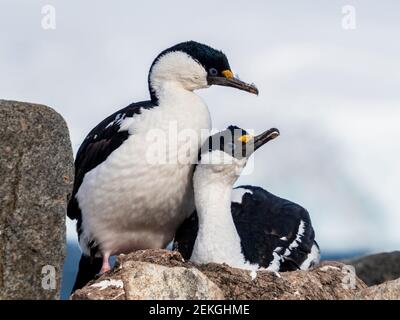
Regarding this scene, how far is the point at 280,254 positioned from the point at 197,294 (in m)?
3.07

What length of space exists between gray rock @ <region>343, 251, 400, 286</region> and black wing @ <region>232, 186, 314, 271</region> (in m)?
3.33

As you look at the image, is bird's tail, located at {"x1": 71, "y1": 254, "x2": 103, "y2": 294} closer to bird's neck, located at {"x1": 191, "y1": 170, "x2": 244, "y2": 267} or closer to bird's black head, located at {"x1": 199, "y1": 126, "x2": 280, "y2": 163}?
bird's neck, located at {"x1": 191, "y1": 170, "x2": 244, "y2": 267}

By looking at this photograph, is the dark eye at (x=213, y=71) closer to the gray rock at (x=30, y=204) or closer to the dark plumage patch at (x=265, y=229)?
the dark plumage patch at (x=265, y=229)

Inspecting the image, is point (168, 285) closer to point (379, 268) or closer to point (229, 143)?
point (229, 143)

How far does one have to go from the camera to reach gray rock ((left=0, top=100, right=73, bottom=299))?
8531 millimetres

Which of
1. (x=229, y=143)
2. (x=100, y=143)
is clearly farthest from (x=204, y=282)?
(x=100, y=143)

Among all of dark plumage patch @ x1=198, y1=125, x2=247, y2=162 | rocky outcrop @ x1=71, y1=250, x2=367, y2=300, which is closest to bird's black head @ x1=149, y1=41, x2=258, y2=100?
dark plumage patch @ x1=198, y1=125, x2=247, y2=162

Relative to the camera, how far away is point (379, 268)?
16.0m

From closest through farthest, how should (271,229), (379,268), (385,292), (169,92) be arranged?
(385,292)
(271,229)
(169,92)
(379,268)

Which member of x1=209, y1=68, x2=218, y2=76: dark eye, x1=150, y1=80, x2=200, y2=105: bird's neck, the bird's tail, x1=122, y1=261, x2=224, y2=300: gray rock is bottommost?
the bird's tail

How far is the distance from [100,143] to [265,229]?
1775 mm

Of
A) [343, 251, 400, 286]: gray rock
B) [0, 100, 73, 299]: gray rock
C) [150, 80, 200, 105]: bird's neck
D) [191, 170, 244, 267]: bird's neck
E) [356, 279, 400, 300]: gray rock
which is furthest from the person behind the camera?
[343, 251, 400, 286]: gray rock
